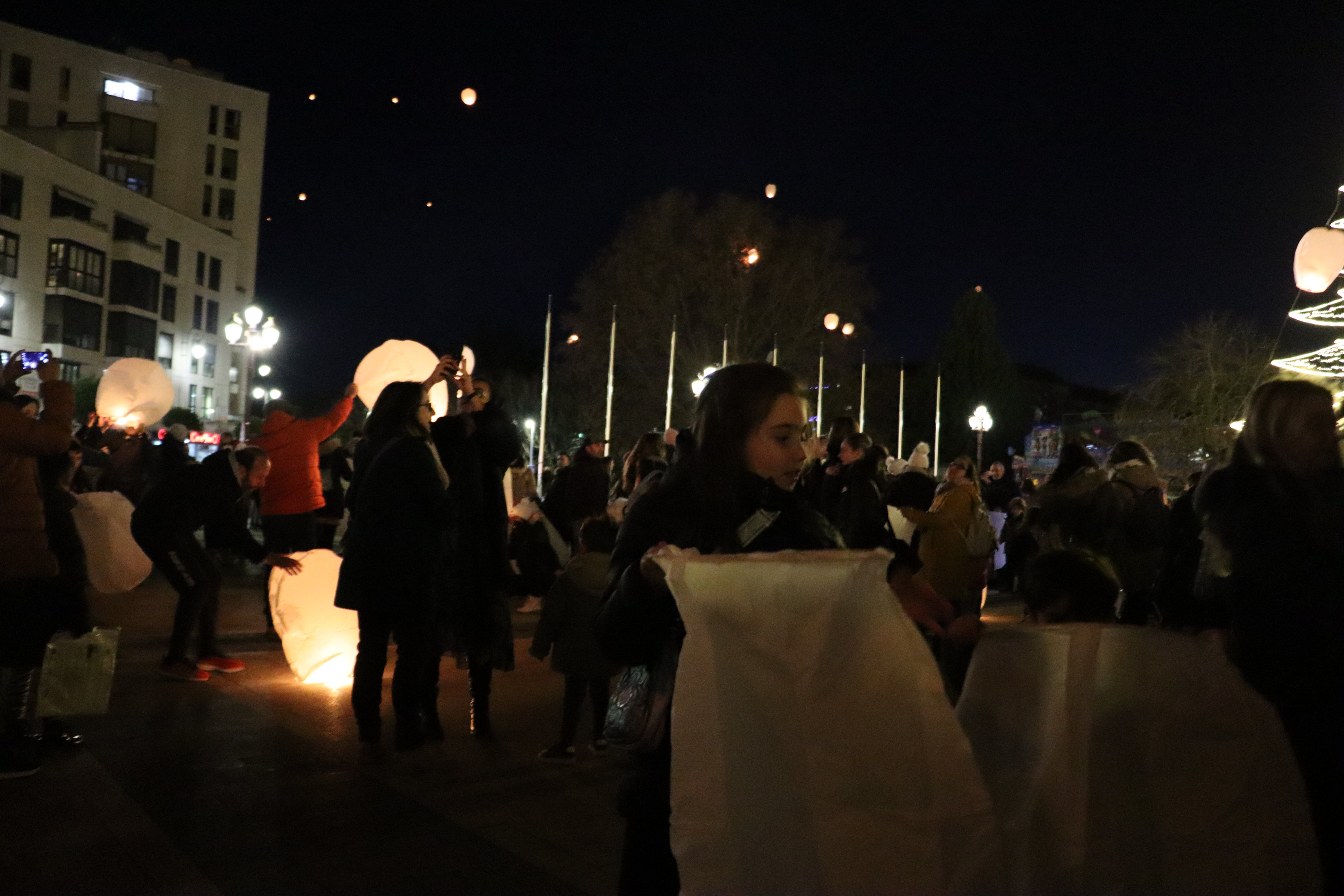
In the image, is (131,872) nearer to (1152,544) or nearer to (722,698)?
(722,698)

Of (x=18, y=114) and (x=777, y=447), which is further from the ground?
(x=18, y=114)

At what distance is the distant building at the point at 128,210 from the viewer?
49625 mm

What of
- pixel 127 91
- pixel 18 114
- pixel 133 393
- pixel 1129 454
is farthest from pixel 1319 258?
pixel 127 91

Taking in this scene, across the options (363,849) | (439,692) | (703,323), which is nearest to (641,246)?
(703,323)

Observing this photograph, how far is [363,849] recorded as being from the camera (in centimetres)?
470

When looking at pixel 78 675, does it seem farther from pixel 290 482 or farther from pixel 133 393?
pixel 133 393

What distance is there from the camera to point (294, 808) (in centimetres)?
523

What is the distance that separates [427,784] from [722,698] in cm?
372

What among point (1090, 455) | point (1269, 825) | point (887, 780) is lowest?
point (1269, 825)

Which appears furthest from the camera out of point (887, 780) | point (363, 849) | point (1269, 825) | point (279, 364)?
point (279, 364)

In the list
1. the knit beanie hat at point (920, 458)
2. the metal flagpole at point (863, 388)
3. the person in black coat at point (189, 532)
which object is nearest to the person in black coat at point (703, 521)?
the person in black coat at point (189, 532)

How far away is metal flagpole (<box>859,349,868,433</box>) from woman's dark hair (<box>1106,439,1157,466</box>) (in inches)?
766

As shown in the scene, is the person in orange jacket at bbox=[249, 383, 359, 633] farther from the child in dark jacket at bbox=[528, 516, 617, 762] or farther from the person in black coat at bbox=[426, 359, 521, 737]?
the child in dark jacket at bbox=[528, 516, 617, 762]

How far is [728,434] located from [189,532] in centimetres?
670
